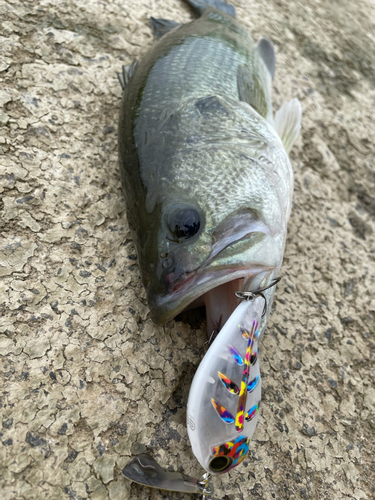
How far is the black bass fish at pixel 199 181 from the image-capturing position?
153cm

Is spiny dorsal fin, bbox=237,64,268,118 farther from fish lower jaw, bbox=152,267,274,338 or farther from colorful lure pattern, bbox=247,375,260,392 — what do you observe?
colorful lure pattern, bbox=247,375,260,392

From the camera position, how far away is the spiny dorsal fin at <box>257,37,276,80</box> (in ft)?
9.76

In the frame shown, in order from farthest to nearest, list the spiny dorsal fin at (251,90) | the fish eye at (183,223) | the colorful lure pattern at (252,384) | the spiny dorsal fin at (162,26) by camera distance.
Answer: the spiny dorsal fin at (162,26) → the spiny dorsal fin at (251,90) → the fish eye at (183,223) → the colorful lure pattern at (252,384)

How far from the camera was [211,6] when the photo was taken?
10.4 feet

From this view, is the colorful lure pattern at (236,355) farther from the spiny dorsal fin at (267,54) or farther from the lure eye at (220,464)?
the spiny dorsal fin at (267,54)

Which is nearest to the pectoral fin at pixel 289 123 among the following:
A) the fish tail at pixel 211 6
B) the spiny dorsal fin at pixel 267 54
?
the spiny dorsal fin at pixel 267 54

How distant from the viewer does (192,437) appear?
1.35 m

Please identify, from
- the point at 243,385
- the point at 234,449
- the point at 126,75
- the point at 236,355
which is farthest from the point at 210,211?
the point at 126,75

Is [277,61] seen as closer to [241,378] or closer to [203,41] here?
[203,41]

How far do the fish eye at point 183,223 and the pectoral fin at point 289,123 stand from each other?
1.13 m

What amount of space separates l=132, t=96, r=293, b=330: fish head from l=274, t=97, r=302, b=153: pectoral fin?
1.65ft

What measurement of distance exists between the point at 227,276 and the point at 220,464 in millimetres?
678

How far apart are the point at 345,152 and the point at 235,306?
6.50 ft

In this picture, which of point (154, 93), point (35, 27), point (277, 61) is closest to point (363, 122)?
point (277, 61)
